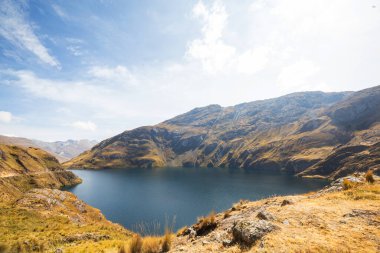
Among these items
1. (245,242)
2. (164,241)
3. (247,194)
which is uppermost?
(245,242)

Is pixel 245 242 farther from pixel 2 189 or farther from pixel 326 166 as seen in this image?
pixel 326 166

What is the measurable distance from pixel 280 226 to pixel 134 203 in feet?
353

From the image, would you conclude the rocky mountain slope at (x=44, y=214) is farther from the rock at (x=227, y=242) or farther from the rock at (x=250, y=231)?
the rock at (x=250, y=231)

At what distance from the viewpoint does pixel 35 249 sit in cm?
2017

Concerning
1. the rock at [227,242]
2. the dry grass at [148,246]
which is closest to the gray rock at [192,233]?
the dry grass at [148,246]

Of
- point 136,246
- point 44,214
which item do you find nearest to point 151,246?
point 136,246

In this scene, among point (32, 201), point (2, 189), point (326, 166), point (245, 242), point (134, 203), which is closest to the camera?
point (245, 242)

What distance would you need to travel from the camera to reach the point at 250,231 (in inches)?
433

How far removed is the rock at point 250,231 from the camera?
10.7 m

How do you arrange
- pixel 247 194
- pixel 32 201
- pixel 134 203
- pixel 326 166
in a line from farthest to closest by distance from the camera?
pixel 326 166 < pixel 247 194 < pixel 134 203 < pixel 32 201

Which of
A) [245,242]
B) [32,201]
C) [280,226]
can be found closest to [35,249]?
[245,242]

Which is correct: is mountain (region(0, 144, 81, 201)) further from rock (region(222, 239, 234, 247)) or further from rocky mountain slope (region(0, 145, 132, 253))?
rock (region(222, 239, 234, 247))

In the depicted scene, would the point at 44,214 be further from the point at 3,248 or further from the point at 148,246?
the point at 148,246

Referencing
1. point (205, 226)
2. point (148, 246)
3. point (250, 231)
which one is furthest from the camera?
point (205, 226)
